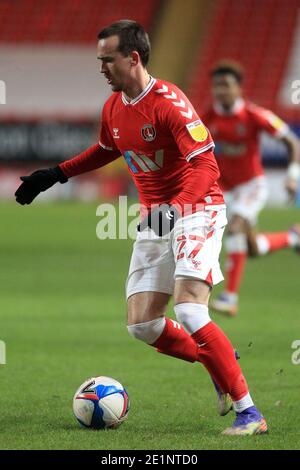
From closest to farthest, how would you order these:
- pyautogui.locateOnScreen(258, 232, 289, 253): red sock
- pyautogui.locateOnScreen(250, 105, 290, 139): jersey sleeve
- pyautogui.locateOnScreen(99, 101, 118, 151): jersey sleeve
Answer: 1. pyautogui.locateOnScreen(99, 101, 118, 151): jersey sleeve
2. pyautogui.locateOnScreen(250, 105, 290, 139): jersey sleeve
3. pyautogui.locateOnScreen(258, 232, 289, 253): red sock

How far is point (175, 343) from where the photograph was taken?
18.4 ft

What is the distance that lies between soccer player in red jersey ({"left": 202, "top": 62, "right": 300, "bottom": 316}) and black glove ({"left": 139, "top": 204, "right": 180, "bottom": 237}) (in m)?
4.75

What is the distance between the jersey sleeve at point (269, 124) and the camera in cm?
1007

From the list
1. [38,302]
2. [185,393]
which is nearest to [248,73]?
[38,302]

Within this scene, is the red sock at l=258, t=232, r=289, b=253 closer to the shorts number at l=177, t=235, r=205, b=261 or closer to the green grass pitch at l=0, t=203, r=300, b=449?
the green grass pitch at l=0, t=203, r=300, b=449

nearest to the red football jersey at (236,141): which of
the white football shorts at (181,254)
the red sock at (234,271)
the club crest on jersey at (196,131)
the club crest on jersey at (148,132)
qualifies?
the red sock at (234,271)

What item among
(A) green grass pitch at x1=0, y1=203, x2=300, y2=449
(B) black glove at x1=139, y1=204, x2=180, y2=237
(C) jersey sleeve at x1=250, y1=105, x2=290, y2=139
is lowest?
(A) green grass pitch at x1=0, y1=203, x2=300, y2=449

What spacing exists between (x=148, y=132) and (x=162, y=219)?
1.47 ft

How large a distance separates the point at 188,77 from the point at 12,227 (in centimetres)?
1101

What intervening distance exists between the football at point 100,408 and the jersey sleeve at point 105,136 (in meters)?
1.31

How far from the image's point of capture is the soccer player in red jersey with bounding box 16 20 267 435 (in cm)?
496

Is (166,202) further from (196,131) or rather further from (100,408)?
(100,408)

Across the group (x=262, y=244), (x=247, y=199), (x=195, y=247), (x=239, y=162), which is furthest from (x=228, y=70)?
(x=195, y=247)

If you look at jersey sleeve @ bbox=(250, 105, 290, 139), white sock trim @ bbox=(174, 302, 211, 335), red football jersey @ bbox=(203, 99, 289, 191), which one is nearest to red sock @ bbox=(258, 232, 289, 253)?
red football jersey @ bbox=(203, 99, 289, 191)
